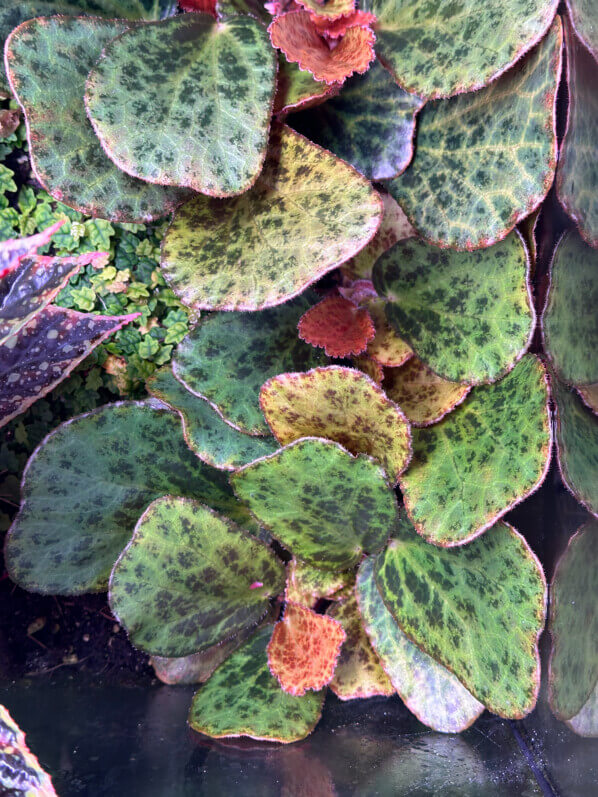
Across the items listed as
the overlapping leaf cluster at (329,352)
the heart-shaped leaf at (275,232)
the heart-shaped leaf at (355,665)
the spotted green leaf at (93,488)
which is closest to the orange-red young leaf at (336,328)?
the overlapping leaf cluster at (329,352)

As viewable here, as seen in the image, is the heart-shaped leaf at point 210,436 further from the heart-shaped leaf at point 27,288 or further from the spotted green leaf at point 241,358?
the heart-shaped leaf at point 27,288

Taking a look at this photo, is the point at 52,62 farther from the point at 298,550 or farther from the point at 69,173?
the point at 298,550

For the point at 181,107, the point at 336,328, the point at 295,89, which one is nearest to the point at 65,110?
the point at 181,107

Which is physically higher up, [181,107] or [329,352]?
[181,107]

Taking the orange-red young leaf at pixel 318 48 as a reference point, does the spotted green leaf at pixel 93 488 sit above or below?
below

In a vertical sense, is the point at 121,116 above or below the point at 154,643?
above

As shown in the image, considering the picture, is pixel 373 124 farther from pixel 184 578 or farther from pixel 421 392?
pixel 184 578

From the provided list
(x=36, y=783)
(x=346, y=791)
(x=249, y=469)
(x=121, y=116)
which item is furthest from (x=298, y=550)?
(x=121, y=116)
